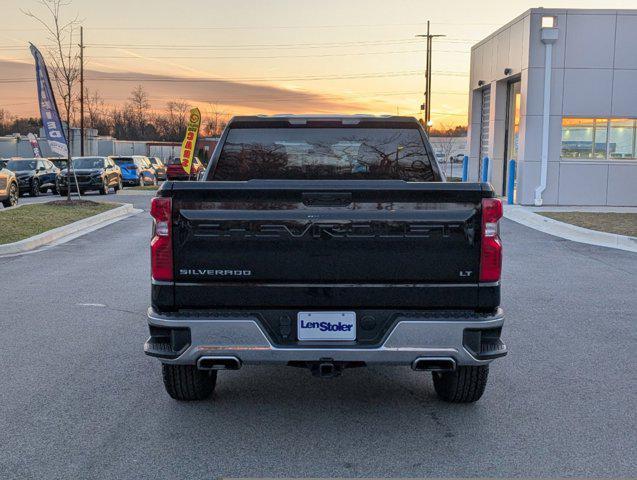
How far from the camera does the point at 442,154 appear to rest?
79.8 metres

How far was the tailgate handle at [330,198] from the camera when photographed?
4418 millimetres

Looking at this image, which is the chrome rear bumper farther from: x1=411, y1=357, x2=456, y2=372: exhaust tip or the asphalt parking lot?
the asphalt parking lot

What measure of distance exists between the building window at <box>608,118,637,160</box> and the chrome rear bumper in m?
23.7

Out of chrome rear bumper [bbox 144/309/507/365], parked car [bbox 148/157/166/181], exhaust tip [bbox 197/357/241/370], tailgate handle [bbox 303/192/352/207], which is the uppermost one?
tailgate handle [bbox 303/192/352/207]

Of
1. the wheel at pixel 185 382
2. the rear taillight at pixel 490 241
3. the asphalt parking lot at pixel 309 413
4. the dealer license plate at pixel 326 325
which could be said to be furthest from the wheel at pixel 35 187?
the rear taillight at pixel 490 241

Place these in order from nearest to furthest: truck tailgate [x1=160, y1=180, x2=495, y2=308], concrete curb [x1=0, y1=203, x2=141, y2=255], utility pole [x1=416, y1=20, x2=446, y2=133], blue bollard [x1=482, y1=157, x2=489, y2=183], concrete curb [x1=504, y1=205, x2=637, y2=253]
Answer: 1. truck tailgate [x1=160, y1=180, x2=495, y2=308]
2. concrete curb [x1=0, y1=203, x2=141, y2=255]
3. concrete curb [x1=504, y1=205, x2=637, y2=253]
4. blue bollard [x1=482, y1=157, x2=489, y2=183]
5. utility pole [x1=416, y1=20, x2=446, y2=133]

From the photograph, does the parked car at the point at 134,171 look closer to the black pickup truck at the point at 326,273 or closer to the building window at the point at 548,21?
the building window at the point at 548,21

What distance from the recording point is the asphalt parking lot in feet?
13.9

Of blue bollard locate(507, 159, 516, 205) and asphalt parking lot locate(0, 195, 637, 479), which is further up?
blue bollard locate(507, 159, 516, 205)

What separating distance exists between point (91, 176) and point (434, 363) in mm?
30791

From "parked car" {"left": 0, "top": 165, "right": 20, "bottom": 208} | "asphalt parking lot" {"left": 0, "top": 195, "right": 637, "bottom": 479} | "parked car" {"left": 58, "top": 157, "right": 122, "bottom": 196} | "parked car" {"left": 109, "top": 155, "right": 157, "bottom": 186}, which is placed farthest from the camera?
"parked car" {"left": 109, "top": 155, "right": 157, "bottom": 186}

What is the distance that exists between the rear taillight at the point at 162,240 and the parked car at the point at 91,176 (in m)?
29.0

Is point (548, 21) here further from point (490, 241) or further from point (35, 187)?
point (490, 241)

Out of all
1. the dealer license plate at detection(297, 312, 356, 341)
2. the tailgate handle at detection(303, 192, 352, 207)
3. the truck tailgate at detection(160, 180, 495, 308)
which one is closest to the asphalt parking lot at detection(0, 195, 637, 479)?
the dealer license plate at detection(297, 312, 356, 341)
